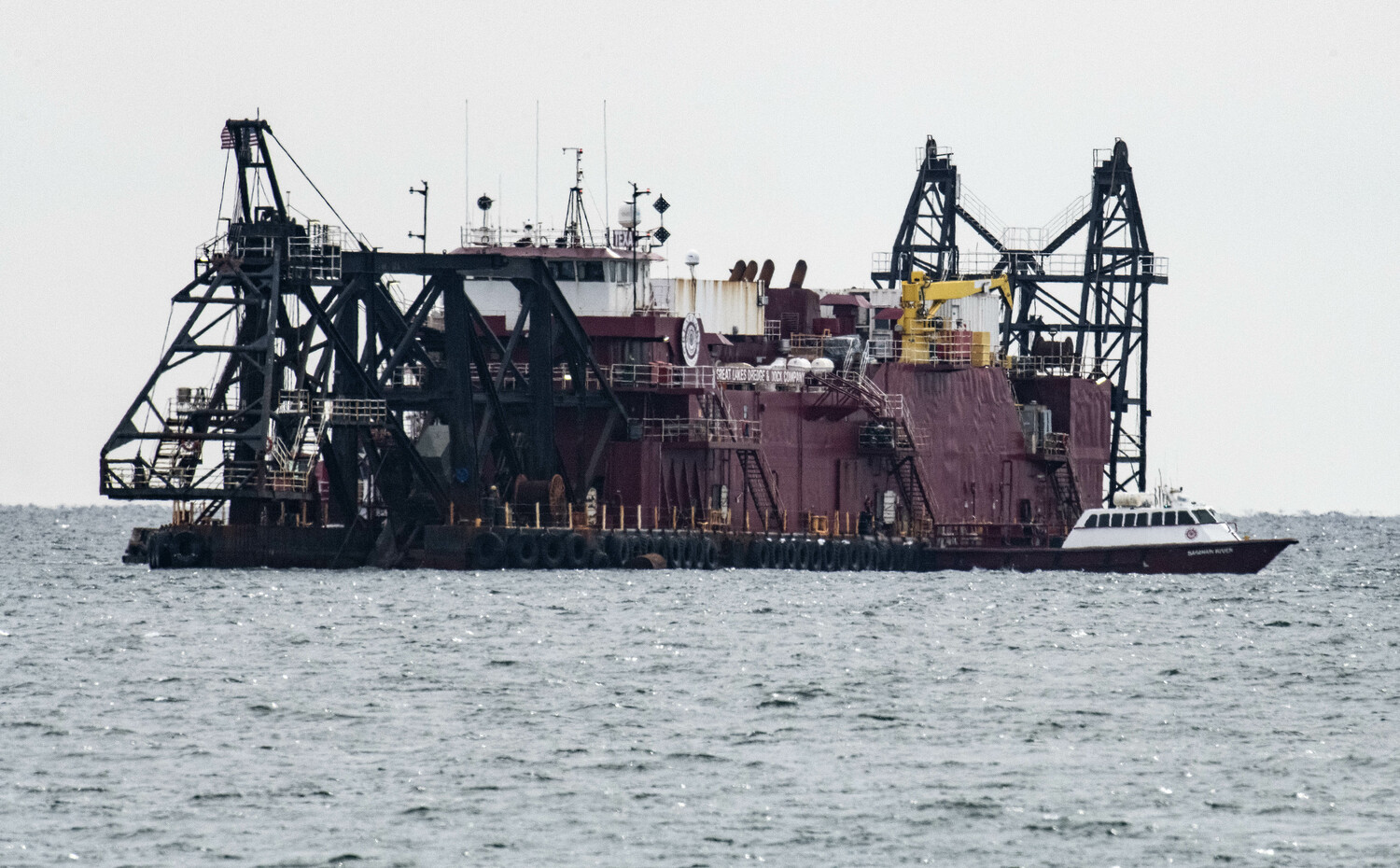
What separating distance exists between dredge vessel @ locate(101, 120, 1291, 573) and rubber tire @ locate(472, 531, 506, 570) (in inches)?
2.1

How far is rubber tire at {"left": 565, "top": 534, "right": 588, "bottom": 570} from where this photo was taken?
6788 centimetres

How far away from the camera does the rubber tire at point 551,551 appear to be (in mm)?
67438

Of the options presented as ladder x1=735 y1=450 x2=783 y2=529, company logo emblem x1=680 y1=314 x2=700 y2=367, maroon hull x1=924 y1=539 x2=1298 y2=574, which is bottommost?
maroon hull x1=924 y1=539 x2=1298 y2=574

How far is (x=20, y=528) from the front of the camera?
143 metres

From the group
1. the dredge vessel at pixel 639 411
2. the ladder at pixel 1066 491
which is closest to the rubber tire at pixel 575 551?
the dredge vessel at pixel 639 411

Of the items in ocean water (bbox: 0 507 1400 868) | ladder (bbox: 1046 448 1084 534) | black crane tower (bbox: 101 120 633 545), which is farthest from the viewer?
ladder (bbox: 1046 448 1084 534)

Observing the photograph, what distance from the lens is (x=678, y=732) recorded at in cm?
3631

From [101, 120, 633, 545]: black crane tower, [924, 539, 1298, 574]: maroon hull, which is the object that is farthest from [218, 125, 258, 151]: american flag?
[924, 539, 1298, 574]: maroon hull

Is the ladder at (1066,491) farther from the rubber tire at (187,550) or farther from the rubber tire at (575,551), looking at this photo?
the rubber tire at (187,550)

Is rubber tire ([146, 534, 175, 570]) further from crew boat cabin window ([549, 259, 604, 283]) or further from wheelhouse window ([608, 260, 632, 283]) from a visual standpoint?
wheelhouse window ([608, 260, 632, 283])

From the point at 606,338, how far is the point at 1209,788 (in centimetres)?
4402

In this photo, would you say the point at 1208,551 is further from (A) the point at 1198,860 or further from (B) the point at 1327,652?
(A) the point at 1198,860

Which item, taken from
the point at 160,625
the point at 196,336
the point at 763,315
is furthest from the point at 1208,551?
the point at 160,625

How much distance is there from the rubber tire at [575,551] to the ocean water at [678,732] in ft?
23.0
